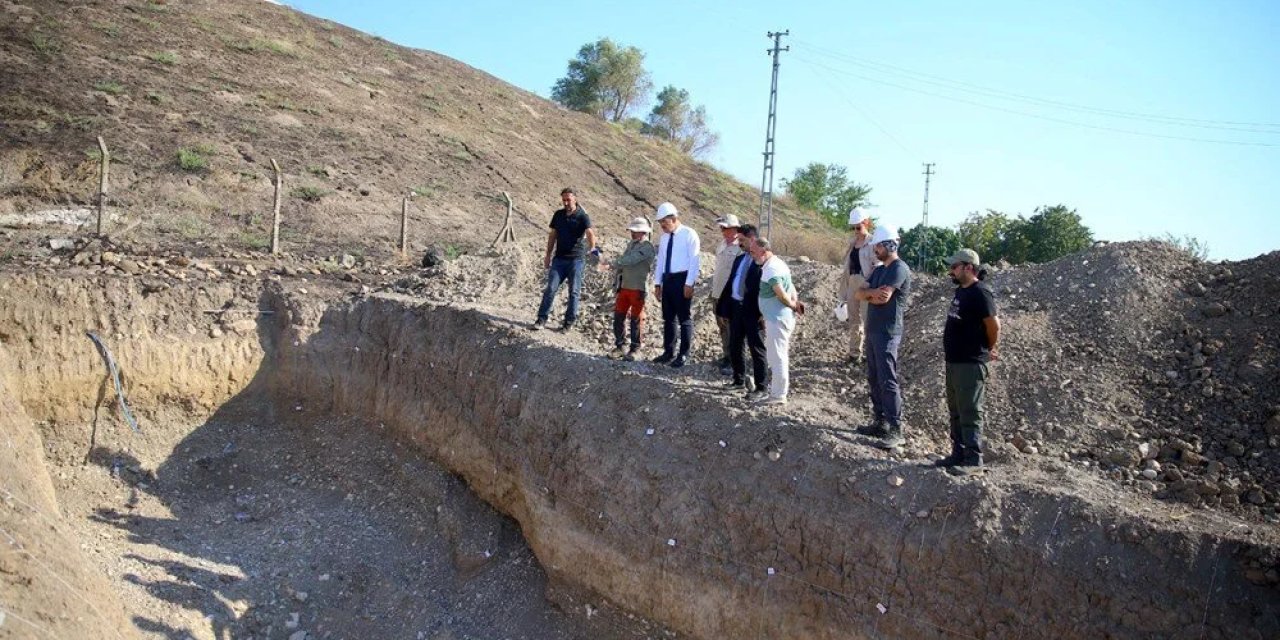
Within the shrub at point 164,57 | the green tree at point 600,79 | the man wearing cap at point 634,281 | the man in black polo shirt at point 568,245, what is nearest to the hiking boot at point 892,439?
the man wearing cap at point 634,281

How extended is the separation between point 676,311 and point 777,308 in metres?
1.47

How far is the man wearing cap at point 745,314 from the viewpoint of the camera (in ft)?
25.6

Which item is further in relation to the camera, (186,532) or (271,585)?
(186,532)

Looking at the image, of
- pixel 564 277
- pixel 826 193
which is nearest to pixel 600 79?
pixel 826 193

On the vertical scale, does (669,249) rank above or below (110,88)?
below

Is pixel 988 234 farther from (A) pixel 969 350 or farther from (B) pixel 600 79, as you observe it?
(B) pixel 600 79

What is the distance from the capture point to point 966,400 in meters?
6.30

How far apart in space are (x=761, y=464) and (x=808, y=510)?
1.82ft

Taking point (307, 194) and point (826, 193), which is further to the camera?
point (826, 193)

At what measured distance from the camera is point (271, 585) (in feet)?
29.6

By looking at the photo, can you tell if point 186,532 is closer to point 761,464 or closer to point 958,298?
point 761,464

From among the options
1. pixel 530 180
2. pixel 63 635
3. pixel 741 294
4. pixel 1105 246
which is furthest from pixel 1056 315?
pixel 530 180

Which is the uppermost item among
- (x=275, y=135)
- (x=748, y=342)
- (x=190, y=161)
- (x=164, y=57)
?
(x=164, y=57)

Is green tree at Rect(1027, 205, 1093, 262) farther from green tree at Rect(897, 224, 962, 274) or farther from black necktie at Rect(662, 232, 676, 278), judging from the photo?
black necktie at Rect(662, 232, 676, 278)
